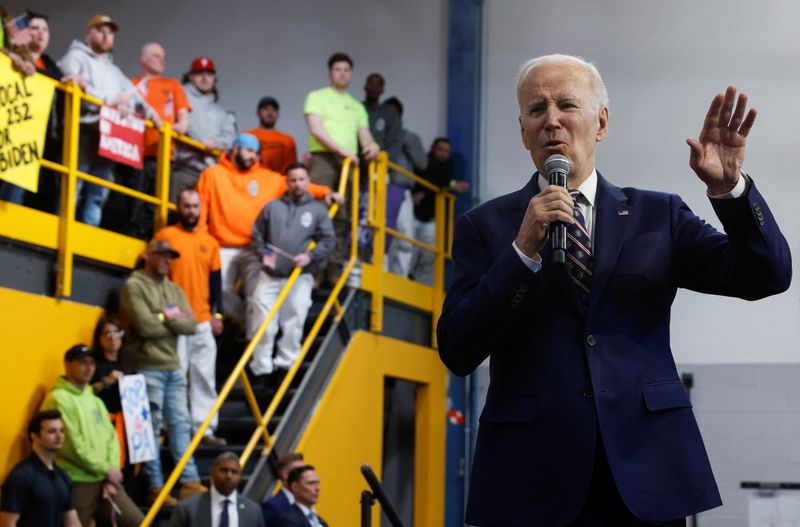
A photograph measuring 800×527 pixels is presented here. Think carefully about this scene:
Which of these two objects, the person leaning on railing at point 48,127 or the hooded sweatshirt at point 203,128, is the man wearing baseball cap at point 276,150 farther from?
the person leaning on railing at point 48,127

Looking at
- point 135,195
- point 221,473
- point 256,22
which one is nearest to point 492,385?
point 221,473

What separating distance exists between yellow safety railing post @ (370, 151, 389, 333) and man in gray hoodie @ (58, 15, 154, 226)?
264 cm

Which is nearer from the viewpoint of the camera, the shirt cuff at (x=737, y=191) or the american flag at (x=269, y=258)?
the shirt cuff at (x=737, y=191)

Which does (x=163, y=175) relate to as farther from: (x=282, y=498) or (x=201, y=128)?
(x=282, y=498)

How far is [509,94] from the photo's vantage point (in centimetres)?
1260

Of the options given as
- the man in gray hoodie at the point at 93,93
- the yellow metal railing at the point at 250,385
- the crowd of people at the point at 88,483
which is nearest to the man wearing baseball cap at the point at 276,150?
the yellow metal railing at the point at 250,385

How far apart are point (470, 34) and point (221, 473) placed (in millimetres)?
6793

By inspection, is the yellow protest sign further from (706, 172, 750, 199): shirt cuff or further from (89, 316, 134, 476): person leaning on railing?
(706, 172, 750, 199): shirt cuff

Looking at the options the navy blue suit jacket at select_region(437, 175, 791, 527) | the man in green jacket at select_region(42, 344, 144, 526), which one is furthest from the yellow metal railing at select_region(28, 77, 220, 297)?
the navy blue suit jacket at select_region(437, 175, 791, 527)

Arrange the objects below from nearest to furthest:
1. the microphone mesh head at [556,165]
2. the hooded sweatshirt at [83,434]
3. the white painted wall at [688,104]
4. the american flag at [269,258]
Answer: the microphone mesh head at [556,165] → the hooded sweatshirt at [83,434] → the american flag at [269,258] → the white painted wall at [688,104]

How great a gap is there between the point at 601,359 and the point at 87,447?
5736mm

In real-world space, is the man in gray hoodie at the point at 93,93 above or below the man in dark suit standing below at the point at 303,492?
above

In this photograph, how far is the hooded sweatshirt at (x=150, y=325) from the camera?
27.7 ft

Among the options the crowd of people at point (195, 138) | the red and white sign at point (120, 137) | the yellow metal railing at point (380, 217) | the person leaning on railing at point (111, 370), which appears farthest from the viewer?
the yellow metal railing at point (380, 217)
